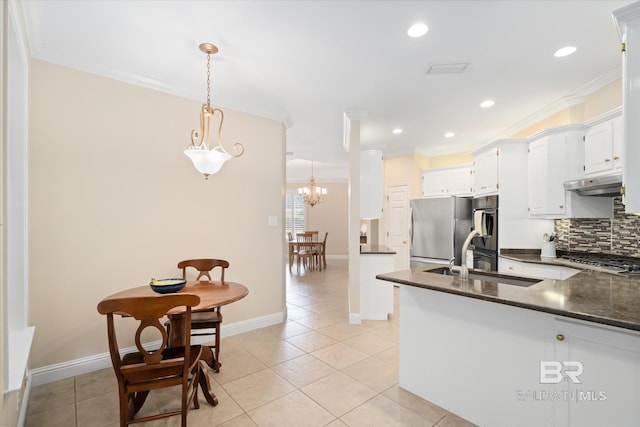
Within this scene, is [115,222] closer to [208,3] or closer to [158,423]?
[158,423]

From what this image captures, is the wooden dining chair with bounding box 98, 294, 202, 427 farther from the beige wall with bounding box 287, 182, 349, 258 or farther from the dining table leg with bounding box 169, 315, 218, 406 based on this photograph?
the beige wall with bounding box 287, 182, 349, 258

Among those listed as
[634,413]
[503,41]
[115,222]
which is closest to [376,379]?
[634,413]

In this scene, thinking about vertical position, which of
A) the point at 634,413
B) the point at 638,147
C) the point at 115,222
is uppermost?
the point at 638,147

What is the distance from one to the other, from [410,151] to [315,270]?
12.1 ft

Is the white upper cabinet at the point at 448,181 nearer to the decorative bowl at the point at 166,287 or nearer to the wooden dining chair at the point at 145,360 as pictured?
the decorative bowl at the point at 166,287

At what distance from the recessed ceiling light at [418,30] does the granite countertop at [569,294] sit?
1.76 m

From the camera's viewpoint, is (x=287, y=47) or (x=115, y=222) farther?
(x=115, y=222)

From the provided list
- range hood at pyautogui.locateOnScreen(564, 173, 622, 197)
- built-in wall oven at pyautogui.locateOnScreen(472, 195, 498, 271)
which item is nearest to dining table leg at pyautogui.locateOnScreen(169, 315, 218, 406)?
built-in wall oven at pyautogui.locateOnScreen(472, 195, 498, 271)

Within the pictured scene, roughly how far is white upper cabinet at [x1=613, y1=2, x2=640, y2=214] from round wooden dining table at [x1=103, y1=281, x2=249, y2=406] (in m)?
2.44

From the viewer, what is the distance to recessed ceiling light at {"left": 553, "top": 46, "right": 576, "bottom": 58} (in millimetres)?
2312

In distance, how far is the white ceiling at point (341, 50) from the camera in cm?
186

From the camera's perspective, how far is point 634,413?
4.22 feet

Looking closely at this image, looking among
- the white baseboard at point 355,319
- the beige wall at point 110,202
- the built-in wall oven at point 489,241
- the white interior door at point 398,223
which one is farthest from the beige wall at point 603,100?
the beige wall at point 110,202

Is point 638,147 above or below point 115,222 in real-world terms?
above
